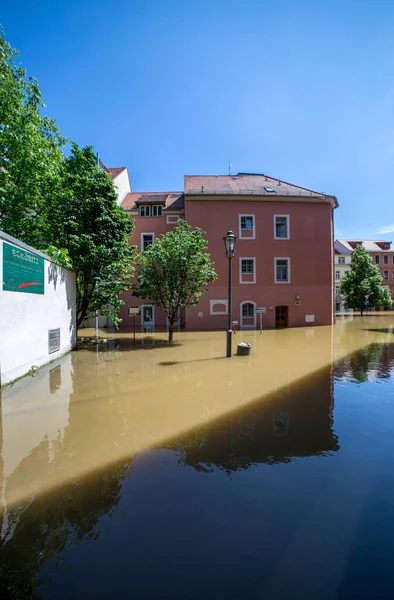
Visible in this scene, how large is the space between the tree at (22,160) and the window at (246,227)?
48.0 ft

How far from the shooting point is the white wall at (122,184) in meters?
27.8

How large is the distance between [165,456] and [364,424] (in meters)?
3.29

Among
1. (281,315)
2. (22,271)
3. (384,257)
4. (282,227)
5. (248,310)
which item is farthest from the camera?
(384,257)

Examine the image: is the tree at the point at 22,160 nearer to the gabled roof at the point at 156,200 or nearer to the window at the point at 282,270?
the gabled roof at the point at 156,200

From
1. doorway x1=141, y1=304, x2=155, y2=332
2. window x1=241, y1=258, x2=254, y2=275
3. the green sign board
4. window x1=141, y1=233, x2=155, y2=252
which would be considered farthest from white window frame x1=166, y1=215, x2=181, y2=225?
the green sign board

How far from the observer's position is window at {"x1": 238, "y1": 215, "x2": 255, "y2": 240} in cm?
2427

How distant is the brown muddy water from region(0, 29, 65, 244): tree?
28.2ft

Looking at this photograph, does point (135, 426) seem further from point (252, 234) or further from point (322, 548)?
point (252, 234)

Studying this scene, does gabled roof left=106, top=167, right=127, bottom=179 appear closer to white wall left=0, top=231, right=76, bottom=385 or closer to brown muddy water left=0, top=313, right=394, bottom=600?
white wall left=0, top=231, right=76, bottom=385

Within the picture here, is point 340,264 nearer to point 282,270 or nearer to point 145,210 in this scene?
point 282,270

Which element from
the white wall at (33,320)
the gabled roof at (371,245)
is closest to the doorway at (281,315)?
the white wall at (33,320)

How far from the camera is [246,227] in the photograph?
2439 centimetres

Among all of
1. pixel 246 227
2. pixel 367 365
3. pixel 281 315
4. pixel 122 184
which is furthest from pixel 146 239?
pixel 367 365

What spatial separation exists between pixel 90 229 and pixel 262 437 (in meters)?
12.3
